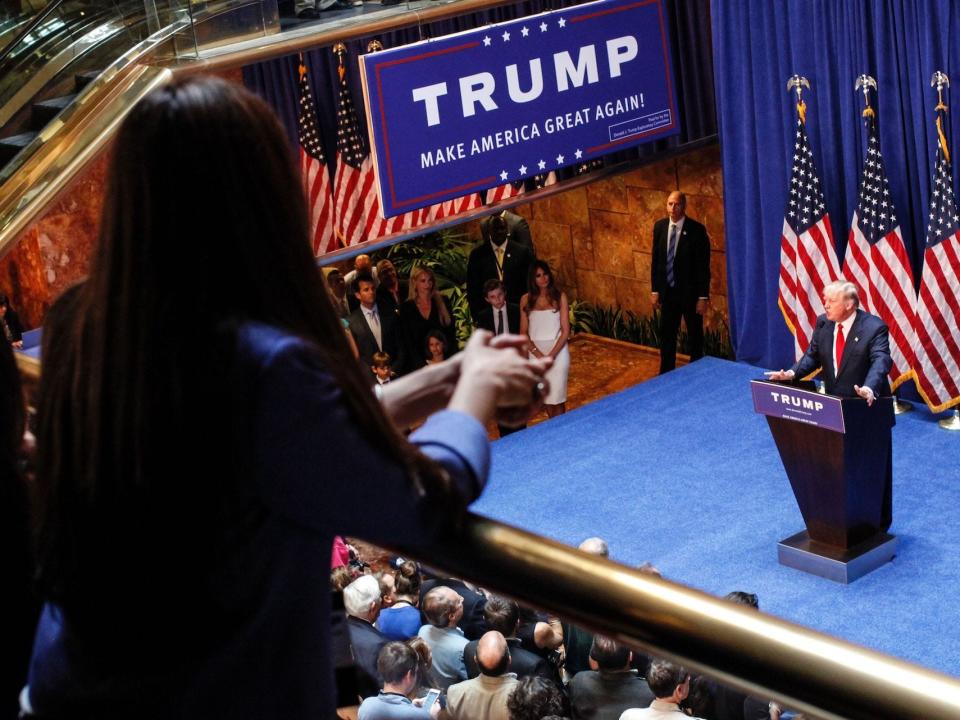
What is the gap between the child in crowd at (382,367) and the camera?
389 inches

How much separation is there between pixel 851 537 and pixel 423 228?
3976 mm

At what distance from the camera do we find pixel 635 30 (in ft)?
32.7

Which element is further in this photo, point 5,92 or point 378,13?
point 378,13

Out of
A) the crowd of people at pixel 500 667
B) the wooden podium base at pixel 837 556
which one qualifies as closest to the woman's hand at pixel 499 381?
the crowd of people at pixel 500 667

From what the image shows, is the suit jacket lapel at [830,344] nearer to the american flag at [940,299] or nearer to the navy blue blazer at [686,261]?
the american flag at [940,299]

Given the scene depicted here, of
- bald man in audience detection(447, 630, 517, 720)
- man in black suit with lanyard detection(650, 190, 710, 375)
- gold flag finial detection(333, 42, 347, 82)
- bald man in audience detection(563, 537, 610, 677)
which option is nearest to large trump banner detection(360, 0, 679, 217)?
man in black suit with lanyard detection(650, 190, 710, 375)

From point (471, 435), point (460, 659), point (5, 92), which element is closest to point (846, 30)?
point (5, 92)

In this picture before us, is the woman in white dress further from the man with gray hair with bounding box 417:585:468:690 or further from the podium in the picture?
the man with gray hair with bounding box 417:585:468:690

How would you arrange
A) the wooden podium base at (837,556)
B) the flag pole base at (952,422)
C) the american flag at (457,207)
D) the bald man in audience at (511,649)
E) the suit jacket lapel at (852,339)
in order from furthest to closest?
the american flag at (457,207) < the flag pole base at (952,422) < the suit jacket lapel at (852,339) < the wooden podium base at (837,556) < the bald man in audience at (511,649)

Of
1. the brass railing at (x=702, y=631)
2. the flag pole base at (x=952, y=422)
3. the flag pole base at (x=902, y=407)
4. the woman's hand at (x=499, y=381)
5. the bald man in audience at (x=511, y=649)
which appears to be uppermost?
the woman's hand at (x=499, y=381)

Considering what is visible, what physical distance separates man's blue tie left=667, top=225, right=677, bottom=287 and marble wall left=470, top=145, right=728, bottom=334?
875 millimetres

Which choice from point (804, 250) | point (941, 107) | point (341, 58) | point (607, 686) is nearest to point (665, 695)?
point (607, 686)

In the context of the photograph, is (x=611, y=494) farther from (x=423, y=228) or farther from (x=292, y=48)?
(x=292, y=48)

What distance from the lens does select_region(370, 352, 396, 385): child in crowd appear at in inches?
389
